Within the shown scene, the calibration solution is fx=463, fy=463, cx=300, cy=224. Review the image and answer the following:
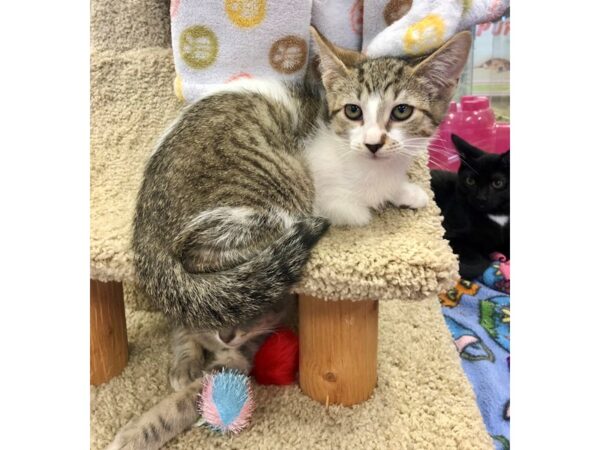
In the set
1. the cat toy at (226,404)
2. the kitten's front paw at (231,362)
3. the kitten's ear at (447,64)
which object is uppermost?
the kitten's ear at (447,64)

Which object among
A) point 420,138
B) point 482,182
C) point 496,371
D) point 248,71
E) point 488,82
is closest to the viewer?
point 420,138

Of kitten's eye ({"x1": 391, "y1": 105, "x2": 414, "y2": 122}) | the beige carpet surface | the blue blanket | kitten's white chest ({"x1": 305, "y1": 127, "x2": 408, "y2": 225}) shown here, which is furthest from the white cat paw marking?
the blue blanket

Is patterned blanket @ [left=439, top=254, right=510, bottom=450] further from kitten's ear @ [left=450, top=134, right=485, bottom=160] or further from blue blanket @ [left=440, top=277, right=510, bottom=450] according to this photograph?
kitten's ear @ [left=450, top=134, right=485, bottom=160]

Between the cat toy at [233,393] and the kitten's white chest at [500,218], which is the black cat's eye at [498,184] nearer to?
the kitten's white chest at [500,218]

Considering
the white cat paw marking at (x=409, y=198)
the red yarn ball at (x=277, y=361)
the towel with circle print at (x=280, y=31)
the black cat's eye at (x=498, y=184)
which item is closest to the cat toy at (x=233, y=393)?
the red yarn ball at (x=277, y=361)

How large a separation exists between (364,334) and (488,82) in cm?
199

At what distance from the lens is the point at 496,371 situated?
60.4 inches

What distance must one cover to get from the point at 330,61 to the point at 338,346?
26.0 inches

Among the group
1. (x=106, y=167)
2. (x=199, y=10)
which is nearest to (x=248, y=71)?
(x=199, y=10)

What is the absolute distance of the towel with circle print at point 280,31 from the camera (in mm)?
1153

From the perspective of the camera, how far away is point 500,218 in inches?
81.4

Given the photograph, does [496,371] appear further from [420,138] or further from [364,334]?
[420,138]

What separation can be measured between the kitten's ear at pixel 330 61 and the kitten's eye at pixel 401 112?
0.49 feet

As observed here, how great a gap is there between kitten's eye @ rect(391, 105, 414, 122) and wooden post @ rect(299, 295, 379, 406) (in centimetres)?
42
